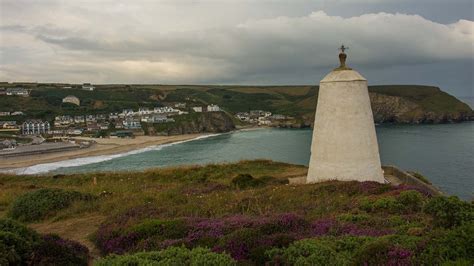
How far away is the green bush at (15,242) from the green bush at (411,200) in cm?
819

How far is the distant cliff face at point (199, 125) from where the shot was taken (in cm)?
12669

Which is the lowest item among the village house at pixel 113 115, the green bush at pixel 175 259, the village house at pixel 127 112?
the village house at pixel 113 115

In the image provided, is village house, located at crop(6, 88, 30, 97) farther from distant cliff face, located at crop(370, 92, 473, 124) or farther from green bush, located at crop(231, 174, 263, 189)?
green bush, located at crop(231, 174, 263, 189)

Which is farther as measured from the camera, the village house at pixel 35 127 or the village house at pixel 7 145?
the village house at pixel 35 127

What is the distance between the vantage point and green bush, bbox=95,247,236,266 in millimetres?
5180

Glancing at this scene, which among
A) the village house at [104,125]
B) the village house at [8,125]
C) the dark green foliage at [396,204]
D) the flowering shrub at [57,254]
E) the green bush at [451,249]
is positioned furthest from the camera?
the village house at [104,125]

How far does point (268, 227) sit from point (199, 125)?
13022 cm

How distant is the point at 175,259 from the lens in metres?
5.32

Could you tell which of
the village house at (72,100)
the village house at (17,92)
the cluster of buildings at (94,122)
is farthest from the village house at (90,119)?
the village house at (17,92)

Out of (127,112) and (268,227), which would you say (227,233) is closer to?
(268,227)

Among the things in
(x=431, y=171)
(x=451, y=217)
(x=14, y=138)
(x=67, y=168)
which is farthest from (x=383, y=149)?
(x=14, y=138)

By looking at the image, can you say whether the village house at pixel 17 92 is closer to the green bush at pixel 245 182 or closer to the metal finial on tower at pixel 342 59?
the green bush at pixel 245 182

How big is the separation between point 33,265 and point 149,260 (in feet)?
6.72

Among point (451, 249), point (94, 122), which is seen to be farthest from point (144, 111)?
point (451, 249)
